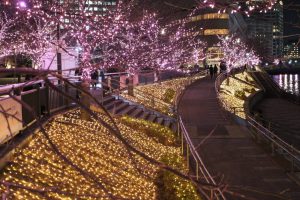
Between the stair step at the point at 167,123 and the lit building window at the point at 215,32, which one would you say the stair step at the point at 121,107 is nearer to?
the stair step at the point at 167,123

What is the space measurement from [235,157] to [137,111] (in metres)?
6.93

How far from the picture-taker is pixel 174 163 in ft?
43.5

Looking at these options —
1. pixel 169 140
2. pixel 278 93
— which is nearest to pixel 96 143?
pixel 169 140

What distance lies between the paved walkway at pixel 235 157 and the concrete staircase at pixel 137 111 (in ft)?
3.34

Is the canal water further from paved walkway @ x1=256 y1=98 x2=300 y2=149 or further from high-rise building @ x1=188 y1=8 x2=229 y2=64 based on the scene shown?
paved walkway @ x1=256 y1=98 x2=300 y2=149

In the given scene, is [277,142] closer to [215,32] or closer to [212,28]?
[212,28]

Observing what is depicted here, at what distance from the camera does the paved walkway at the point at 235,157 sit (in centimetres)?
1190

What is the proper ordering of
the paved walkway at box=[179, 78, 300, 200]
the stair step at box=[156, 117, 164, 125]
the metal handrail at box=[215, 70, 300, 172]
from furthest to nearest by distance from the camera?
the stair step at box=[156, 117, 164, 125] → the metal handrail at box=[215, 70, 300, 172] → the paved walkway at box=[179, 78, 300, 200]

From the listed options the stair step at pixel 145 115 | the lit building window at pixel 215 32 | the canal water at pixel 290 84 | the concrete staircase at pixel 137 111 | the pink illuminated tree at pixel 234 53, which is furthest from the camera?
the lit building window at pixel 215 32

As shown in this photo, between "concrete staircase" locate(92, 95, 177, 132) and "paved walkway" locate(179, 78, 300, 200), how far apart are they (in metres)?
1.02

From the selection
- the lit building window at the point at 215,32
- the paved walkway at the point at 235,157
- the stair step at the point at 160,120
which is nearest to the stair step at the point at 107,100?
the stair step at the point at 160,120

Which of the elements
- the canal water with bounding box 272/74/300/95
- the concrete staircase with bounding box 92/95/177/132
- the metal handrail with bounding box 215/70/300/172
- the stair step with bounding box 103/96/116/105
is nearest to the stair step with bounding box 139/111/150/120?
the concrete staircase with bounding box 92/95/177/132

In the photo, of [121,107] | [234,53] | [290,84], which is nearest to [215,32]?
[290,84]

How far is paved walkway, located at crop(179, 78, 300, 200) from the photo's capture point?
39.0 ft
